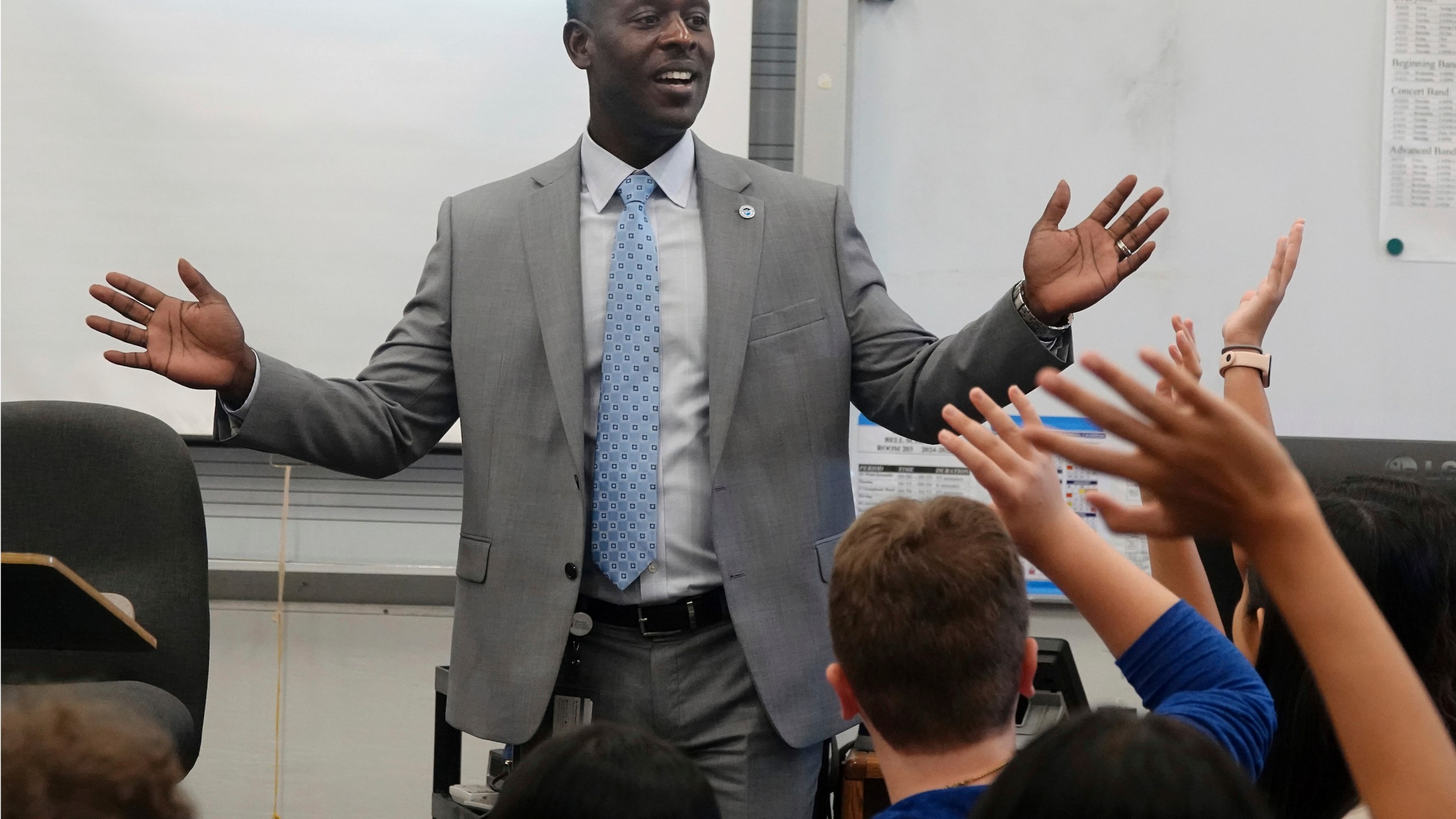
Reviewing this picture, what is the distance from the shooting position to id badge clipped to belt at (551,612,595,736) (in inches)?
69.9

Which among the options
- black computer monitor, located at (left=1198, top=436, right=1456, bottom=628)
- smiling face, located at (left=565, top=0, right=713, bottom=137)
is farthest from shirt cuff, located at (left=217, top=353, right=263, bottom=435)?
black computer monitor, located at (left=1198, top=436, right=1456, bottom=628)

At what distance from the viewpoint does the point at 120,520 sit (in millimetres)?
2246

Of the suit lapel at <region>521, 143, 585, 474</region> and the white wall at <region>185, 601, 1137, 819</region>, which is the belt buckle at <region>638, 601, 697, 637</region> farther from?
the white wall at <region>185, 601, 1137, 819</region>

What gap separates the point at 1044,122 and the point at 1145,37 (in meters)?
0.28

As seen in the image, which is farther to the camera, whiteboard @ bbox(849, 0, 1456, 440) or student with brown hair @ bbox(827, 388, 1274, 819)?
whiteboard @ bbox(849, 0, 1456, 440)

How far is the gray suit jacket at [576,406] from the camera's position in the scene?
175 cm

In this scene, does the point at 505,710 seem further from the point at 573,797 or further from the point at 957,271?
the point at 957,271

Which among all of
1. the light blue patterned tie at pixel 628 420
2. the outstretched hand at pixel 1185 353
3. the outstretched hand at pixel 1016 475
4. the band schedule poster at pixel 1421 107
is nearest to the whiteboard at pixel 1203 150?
the band schedule poster at pixel 1421 107

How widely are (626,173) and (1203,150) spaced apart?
1.48 metres

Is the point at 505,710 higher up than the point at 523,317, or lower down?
lower down

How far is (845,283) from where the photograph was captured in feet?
6.23

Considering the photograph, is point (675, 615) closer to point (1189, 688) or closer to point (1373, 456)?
point (1189, 688)

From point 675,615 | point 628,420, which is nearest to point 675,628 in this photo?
point 675,615

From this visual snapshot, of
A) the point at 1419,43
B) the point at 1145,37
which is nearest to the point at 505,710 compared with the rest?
the point at 1145,37
